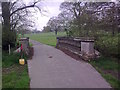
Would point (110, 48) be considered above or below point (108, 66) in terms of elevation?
above

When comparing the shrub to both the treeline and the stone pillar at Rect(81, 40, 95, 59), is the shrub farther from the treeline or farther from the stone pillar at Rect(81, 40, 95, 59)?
the treeline

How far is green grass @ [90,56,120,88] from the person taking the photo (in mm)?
4523

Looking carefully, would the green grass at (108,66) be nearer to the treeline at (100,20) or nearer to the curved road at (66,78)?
the curved road at (66,78)

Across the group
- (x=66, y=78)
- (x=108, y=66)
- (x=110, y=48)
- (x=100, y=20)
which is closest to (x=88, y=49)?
(x=110, y=48)

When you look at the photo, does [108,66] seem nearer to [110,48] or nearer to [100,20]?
[110,48]

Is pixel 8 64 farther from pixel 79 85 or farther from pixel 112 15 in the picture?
pixel 112 15

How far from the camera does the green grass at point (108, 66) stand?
14.8 feet

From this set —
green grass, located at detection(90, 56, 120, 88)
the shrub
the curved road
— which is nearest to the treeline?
the shrub

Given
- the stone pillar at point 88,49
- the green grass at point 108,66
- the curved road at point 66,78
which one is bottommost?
the curved road at point 66,78

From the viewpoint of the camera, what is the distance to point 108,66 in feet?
19.7

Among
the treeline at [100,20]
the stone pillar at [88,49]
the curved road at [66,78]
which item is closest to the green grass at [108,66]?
the curved road at [66,78]

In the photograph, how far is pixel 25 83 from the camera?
445 centimetres

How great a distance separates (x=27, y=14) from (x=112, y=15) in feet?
40.6

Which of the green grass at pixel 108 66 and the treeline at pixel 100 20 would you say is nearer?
the green grass at pixel 108 66
